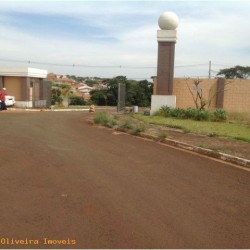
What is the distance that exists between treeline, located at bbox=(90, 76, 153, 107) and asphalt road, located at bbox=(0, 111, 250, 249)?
3077 cm

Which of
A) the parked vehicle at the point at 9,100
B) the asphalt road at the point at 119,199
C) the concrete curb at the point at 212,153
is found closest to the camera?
the asphalt road at the point at 119,199

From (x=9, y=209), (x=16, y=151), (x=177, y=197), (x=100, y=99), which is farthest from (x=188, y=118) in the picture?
(x=100, y=99)

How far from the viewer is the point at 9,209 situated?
479 centimetres

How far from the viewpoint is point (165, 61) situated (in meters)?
19.5

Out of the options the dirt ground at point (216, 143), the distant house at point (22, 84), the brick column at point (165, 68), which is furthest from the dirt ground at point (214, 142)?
the distant house at point (22, 84)

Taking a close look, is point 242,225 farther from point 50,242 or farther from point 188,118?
point 188,118

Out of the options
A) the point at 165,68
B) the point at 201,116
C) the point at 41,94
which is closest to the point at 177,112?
the point at 201,116

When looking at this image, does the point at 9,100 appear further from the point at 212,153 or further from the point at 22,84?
the point at 212,153

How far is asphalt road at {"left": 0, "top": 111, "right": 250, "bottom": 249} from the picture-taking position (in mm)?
4062

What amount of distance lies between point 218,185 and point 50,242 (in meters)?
3.34

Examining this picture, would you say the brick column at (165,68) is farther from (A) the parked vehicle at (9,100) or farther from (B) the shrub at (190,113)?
(A) the parked vehicle at (9,100)

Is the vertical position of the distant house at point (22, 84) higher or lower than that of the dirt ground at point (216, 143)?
higher

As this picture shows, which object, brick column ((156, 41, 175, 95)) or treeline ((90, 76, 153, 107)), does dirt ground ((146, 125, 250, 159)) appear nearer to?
brick column ((156, 41, 175, 95))

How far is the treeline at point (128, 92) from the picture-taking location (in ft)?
130
